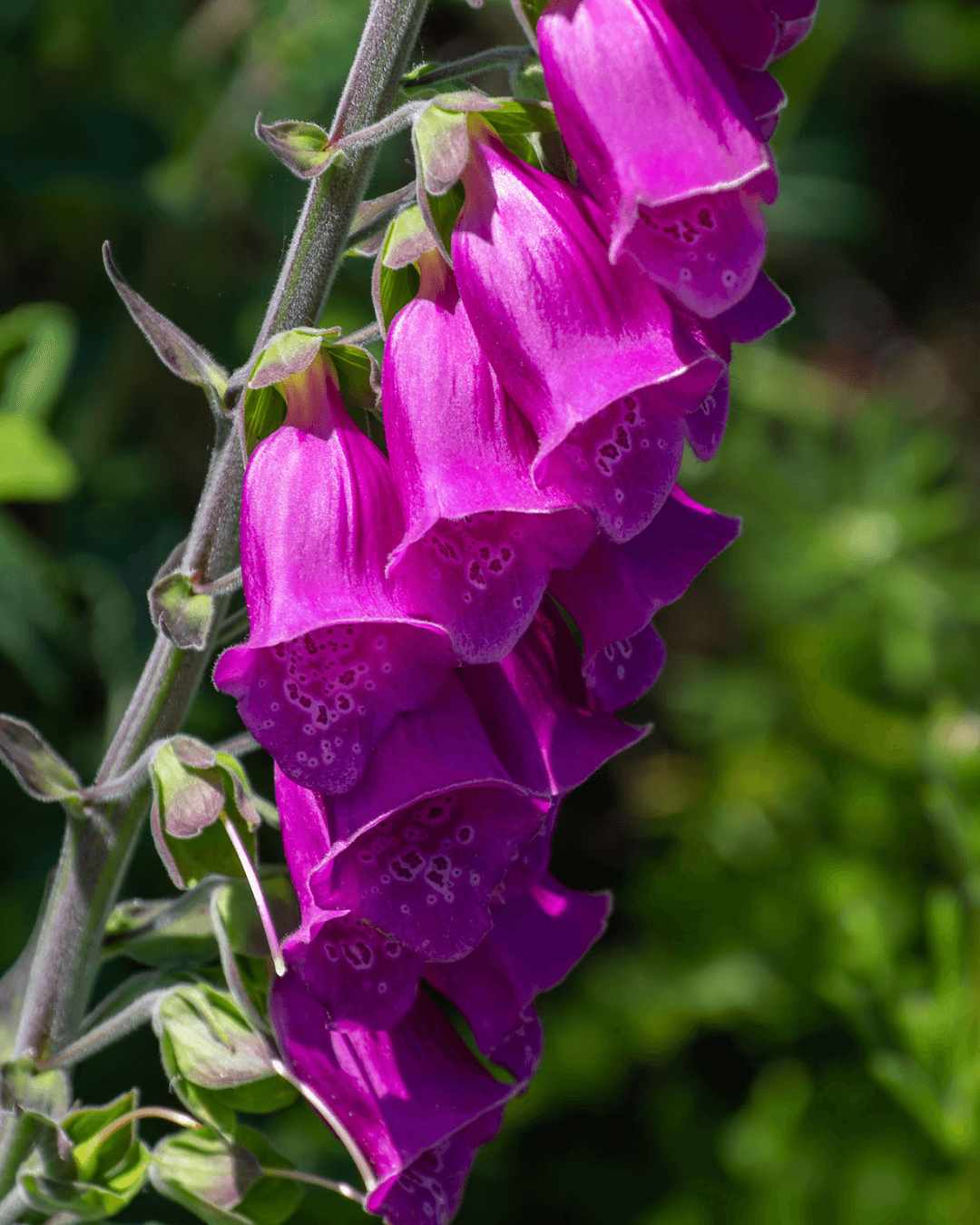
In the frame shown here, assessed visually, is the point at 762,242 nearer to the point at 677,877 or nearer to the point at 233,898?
the point at 233,898

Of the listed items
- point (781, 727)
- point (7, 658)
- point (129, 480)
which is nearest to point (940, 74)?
point (781, 727)

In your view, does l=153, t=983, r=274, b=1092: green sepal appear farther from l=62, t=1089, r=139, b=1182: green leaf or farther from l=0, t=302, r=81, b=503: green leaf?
l=0, t=302, r=81, b=503: green leaf

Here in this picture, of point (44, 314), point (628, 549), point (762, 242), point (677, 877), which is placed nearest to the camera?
point (762, 242)

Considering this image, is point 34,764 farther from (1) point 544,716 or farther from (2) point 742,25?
(2) point 742,25

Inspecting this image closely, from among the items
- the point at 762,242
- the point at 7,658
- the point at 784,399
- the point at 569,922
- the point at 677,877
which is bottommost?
the point at 677,877

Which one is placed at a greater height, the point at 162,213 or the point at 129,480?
the point at 162,213

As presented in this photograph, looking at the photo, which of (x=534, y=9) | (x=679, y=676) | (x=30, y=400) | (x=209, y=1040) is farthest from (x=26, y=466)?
(x=679, y=676)
